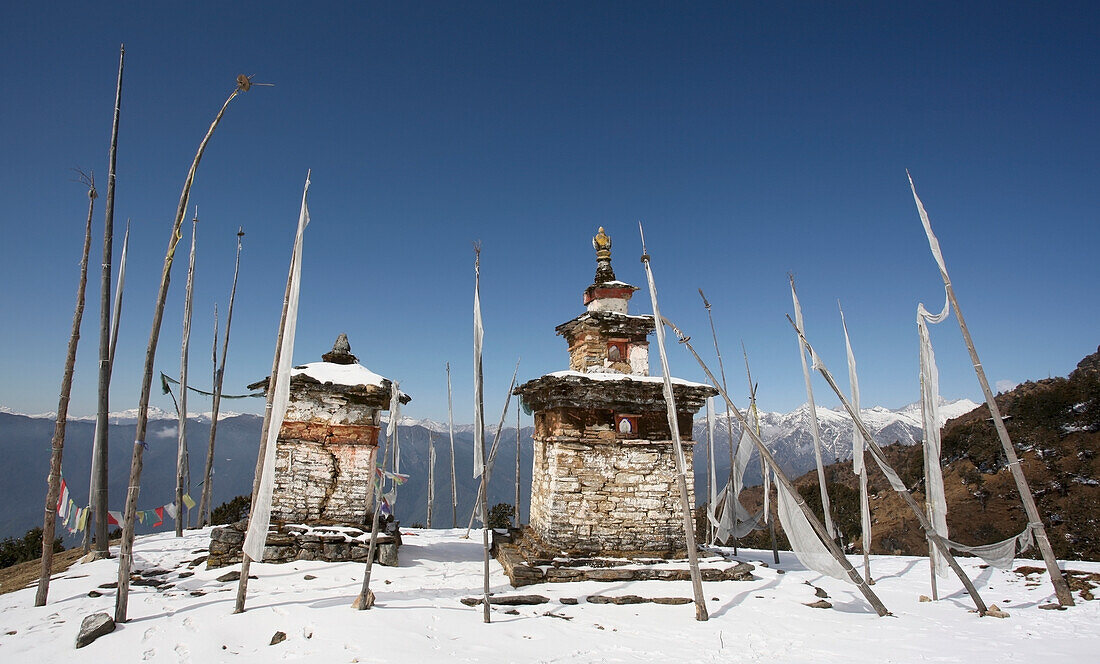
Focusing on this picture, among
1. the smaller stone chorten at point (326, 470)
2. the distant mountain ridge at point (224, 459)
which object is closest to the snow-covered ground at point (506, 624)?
the smaller stone chorten at point (326, 470)

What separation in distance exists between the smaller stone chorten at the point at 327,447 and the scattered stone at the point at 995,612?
12131 millimetres

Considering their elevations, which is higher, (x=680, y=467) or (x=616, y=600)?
(x=680, y=467)

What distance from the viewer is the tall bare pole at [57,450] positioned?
865 centimetres

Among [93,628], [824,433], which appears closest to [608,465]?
[93,628]

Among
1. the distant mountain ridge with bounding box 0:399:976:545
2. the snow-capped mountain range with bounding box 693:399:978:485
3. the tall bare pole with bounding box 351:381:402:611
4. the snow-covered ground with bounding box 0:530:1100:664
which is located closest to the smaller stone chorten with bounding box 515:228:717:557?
the snow-covered ground with bounding box 0:530:1100:664

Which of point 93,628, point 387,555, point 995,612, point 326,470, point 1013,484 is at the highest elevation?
point 326,470

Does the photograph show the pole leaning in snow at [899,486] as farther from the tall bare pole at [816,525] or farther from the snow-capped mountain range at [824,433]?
the snow-capped mountain range at [824,433]

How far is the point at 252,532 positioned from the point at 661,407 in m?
8.60

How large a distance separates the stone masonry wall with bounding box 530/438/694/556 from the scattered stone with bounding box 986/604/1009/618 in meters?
5.44

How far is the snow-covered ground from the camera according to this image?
23.0 feet

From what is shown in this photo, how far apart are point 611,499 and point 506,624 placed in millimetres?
4238

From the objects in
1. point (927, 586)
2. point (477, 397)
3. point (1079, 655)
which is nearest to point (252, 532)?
point (477, 397)

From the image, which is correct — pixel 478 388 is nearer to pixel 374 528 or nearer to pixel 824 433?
pixel 374 528

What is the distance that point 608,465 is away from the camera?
1202cm
